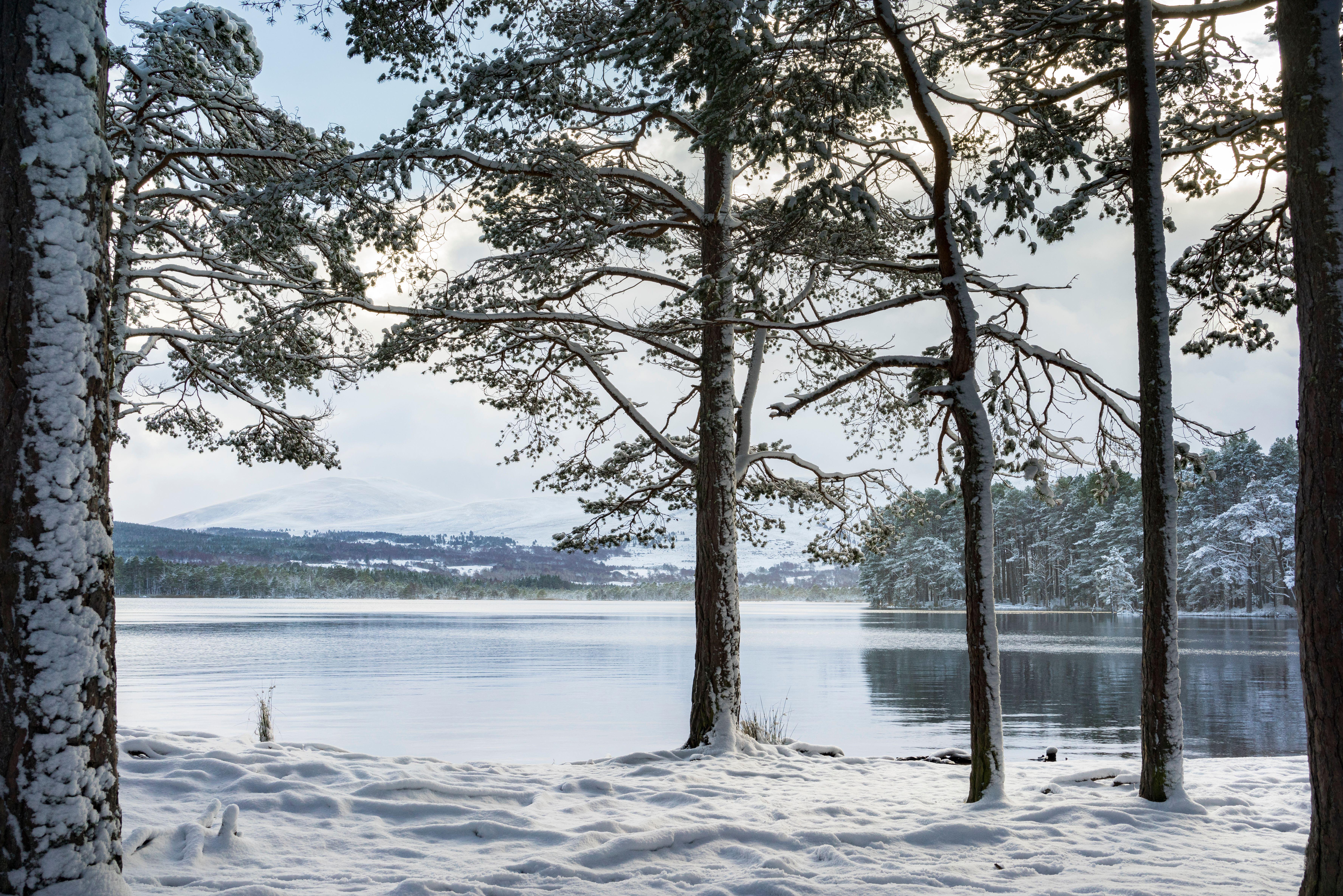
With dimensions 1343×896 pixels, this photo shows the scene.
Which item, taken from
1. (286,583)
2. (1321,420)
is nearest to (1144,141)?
(1321,420)

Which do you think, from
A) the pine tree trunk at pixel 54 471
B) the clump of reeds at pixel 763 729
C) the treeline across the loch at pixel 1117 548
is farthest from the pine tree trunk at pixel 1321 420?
the treeline across the loch at pixel 1117 548

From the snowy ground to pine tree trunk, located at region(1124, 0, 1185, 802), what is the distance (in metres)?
0.50

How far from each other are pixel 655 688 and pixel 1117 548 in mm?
56681

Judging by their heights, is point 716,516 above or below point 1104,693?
above

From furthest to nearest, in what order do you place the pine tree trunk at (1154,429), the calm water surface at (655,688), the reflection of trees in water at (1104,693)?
the calm water surface at (655,688) → the reflection of trees in water at (1104,693) → the pine tree trunk at (1154,429)

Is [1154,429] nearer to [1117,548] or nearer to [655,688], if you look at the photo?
[655,688]

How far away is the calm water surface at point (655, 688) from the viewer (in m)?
15.8

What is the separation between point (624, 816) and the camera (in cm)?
596

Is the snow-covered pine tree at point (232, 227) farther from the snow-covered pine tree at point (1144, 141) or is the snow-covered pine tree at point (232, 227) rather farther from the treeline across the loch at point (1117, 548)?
the treeline across the loch at point (1117, 548)

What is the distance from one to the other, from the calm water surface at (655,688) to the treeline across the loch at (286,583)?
350 ft

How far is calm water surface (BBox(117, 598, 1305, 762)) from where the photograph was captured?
52.0 ft

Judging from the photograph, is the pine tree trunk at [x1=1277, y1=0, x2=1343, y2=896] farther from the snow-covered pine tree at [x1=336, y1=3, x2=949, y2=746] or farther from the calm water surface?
the calm water surface

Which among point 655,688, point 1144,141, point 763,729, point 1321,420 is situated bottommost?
point 655,688

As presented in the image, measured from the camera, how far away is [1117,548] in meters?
70.0
